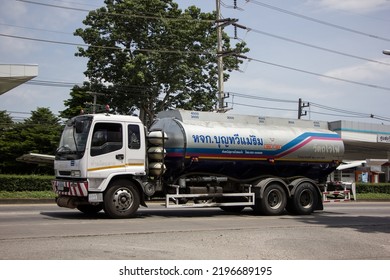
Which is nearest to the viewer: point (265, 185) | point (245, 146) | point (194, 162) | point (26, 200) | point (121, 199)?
point (121, 199)

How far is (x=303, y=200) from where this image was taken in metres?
15.9

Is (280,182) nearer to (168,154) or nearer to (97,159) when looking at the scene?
(168,154)

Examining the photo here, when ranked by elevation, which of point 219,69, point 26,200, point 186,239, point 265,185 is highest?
point 219,69

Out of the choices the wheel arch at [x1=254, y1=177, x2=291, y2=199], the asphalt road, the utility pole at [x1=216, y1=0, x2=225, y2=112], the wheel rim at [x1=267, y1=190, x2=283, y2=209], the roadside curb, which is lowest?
the roadside curb

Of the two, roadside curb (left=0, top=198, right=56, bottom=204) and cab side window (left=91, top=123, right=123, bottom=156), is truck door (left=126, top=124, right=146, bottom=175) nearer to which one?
cab side window (left=91, top=123, right=123, bottom=156)

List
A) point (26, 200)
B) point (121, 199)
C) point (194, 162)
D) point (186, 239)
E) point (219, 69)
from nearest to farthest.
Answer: point (186, 239)
point (121, 199)
point (194, 162)
point (26, 200)
point (219, 69)

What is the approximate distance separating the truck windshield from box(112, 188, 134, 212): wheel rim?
4.64 feet

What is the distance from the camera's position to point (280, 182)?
15.4 meters

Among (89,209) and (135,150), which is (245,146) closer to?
(135,150)

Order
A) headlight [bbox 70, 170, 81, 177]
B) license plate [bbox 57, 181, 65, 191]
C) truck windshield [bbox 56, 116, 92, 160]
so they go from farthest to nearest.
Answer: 1. license plate [bbox 57, 181, 65, 191]
2. truck windshield [bbox 56, 116, 92, 160]
3. headlight [bbox 70, 170, 81, 177]

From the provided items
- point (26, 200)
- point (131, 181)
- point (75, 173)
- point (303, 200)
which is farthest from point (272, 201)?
point (26, 200)

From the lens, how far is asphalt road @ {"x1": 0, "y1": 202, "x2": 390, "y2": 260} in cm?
794

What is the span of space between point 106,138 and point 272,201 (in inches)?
228

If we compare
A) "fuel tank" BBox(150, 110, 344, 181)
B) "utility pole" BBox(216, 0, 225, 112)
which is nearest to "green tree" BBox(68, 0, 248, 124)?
"utility pole" BBox(216, 0, 225, 112)
